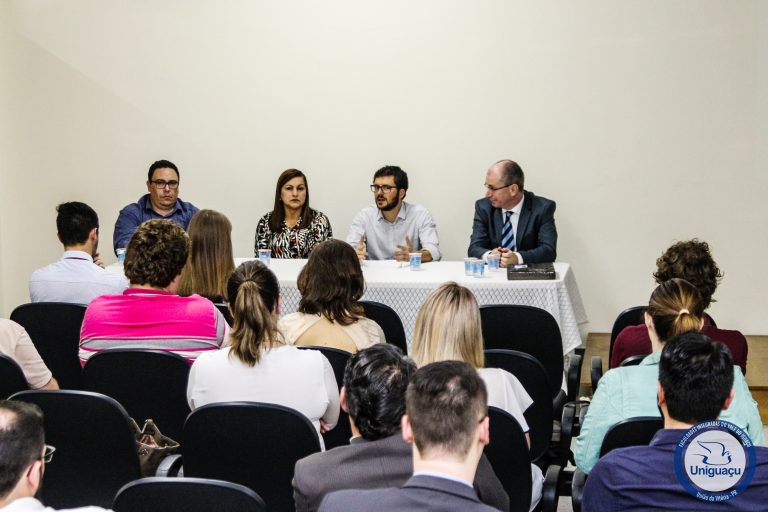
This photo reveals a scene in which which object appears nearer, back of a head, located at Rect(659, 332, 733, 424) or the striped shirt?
back of a head, located at Rect(659, 332, 733, 424)

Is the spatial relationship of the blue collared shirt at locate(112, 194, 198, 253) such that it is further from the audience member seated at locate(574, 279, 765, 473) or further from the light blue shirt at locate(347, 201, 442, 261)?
the audience member seated at locate(574, 279, 765, 473)

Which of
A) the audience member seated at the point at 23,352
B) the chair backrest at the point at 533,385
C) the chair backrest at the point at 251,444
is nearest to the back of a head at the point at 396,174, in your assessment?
the chair backrest at the point at 533,385

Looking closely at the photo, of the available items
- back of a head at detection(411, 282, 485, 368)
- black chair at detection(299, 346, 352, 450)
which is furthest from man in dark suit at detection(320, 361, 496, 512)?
black chair at detection(299, 346, 352, 450)

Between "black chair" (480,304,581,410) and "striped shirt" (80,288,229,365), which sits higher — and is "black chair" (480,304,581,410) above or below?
below

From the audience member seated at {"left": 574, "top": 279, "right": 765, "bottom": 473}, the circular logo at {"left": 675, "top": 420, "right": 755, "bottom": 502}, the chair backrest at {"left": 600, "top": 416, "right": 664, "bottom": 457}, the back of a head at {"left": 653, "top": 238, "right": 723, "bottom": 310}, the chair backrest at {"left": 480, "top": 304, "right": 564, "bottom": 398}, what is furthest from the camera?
the chair backrest at {"left": 480, "top": 304, "right": 564, "bottom": 398}

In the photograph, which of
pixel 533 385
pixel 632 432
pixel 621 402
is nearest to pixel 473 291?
pixel 533 385

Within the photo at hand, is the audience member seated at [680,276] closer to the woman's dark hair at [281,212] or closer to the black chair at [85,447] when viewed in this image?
the black chair at [85,447]

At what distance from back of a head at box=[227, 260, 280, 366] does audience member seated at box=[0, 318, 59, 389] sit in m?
0.81

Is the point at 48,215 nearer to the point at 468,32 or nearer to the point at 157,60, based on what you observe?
the point at 157,60

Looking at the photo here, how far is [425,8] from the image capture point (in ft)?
19.9

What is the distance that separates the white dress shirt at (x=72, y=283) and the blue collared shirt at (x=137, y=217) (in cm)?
162

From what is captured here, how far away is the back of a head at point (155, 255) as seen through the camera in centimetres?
346

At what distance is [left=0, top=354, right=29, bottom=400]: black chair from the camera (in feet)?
9.68

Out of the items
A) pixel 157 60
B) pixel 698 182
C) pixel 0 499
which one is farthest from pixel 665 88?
pixel 0 499
